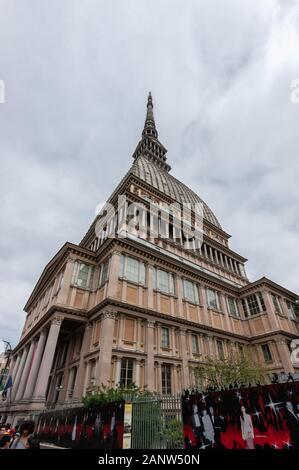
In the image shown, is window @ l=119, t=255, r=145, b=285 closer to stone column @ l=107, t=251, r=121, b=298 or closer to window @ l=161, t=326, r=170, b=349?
stone column @ l=107, t=251, r=121, b=298

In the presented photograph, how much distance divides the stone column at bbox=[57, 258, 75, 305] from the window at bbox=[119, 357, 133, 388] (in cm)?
734

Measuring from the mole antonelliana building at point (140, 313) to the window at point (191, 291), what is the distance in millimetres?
127

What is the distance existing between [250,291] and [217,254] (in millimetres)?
7382

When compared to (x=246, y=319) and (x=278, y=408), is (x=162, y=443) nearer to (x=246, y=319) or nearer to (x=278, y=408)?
(x=278, y=408)

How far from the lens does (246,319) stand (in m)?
30.8

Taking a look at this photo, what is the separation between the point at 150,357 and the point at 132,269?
7870mm

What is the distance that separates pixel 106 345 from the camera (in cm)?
1786

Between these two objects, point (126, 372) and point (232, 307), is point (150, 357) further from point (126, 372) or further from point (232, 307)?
point (232, 307)

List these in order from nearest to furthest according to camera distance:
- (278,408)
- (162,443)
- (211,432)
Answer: (278,408) < (211,432) < (162,443)

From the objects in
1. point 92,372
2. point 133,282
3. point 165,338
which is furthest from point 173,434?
point 133,282

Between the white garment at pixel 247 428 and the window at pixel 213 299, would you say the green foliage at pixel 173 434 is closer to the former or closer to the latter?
the white garment at pixel 247 428

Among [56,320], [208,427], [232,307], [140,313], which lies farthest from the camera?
[232,307]

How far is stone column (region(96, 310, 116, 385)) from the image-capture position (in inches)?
658
